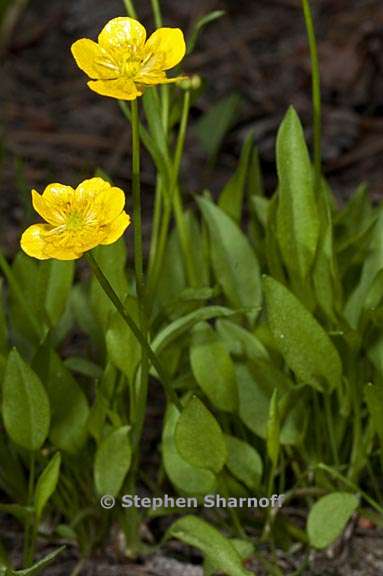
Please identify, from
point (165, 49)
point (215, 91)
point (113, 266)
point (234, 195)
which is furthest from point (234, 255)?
point (215, 91)

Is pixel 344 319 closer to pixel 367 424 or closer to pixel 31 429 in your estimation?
pixel 367 424

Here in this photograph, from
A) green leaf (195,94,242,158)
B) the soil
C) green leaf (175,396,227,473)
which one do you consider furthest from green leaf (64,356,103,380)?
green leaf (195,94,242,158)

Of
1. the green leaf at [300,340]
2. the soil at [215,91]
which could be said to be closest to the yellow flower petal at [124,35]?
the green leaf at [300,340]

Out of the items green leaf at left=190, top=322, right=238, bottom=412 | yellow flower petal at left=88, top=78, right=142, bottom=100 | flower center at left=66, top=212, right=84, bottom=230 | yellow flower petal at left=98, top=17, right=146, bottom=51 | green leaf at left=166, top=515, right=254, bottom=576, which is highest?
yellow flower petal at left=98, top=17, right=146, bottom=51

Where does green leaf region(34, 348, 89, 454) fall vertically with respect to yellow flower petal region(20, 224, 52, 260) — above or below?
below

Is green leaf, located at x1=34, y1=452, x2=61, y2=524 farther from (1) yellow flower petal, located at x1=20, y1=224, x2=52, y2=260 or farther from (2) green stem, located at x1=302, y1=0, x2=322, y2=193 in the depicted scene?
(2) green stem, located at x1=302, y1=0, x2=322, y2=193

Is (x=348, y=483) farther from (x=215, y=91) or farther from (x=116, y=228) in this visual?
(x=215, y=91)
